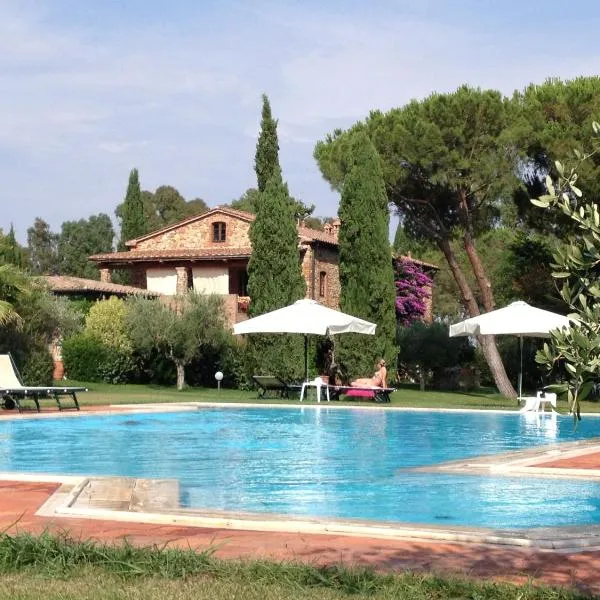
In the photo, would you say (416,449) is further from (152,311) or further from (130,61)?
(152,311)

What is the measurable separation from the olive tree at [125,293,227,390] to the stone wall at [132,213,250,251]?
1173cm

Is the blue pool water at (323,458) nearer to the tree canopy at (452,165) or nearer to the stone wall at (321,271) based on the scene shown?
the tree canopy at (452,165)

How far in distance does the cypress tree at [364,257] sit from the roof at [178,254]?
451 inches

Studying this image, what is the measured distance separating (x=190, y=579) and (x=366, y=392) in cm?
2174

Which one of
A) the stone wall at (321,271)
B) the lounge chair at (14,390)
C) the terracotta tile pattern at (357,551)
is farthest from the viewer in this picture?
the stone wall at (321,271)

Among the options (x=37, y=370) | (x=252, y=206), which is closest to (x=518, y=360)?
(x=37, y=370)

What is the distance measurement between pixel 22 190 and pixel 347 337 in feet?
36.2

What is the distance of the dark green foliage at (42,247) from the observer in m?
76.8

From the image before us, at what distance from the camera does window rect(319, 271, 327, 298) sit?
43.6 metres

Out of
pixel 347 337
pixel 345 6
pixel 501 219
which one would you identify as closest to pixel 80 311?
pixel 347 337

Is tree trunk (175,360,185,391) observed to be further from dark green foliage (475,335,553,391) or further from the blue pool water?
dark green foliage (475,335,553,391)

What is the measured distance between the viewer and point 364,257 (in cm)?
3134

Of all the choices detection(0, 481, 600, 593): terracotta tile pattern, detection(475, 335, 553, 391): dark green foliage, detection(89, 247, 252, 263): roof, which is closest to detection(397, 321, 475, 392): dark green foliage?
detection(475, 335, 553, 391): dark green foliage

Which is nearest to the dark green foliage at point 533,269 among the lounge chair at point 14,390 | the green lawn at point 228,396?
the green lawn at point 228,396
